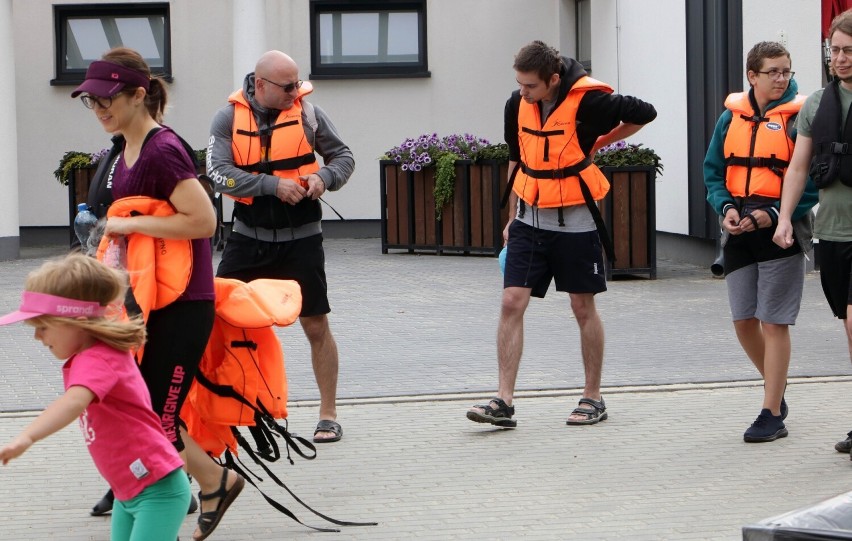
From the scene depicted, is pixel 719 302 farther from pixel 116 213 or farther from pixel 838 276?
pixel 116 213

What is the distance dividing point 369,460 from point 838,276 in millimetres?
2284

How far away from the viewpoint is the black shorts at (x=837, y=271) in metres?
6.25

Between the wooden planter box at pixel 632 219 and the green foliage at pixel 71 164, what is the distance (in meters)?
7.36

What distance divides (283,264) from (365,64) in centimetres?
1345

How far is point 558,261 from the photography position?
283 inches

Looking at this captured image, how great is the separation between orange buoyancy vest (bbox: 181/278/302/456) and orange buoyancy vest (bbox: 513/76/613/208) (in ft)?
6.67

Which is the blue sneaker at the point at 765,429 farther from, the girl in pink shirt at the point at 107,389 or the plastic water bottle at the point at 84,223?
the girl in pink shirt at the point at 107,389

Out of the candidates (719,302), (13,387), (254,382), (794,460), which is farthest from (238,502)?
(719,302)

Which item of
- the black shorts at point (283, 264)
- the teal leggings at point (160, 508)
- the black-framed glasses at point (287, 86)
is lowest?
the teal leggings at point (160, 508)

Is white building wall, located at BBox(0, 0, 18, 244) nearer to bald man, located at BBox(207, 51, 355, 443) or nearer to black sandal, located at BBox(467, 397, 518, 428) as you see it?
bald man, located at BBox(207, 51, 355, 443)

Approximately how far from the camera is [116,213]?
16.3ft

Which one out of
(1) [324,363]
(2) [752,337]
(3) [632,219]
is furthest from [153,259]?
(3) [632,219]

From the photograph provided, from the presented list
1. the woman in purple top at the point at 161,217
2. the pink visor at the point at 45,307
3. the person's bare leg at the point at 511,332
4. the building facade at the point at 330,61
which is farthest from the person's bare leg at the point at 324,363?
the building facade at the point at 330,61

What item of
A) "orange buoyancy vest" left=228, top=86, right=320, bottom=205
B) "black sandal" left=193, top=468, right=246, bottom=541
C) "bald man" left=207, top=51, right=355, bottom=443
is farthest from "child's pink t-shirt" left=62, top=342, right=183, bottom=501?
"orange buoyancy vest" left=228, top=86, right=320, bottom=205
